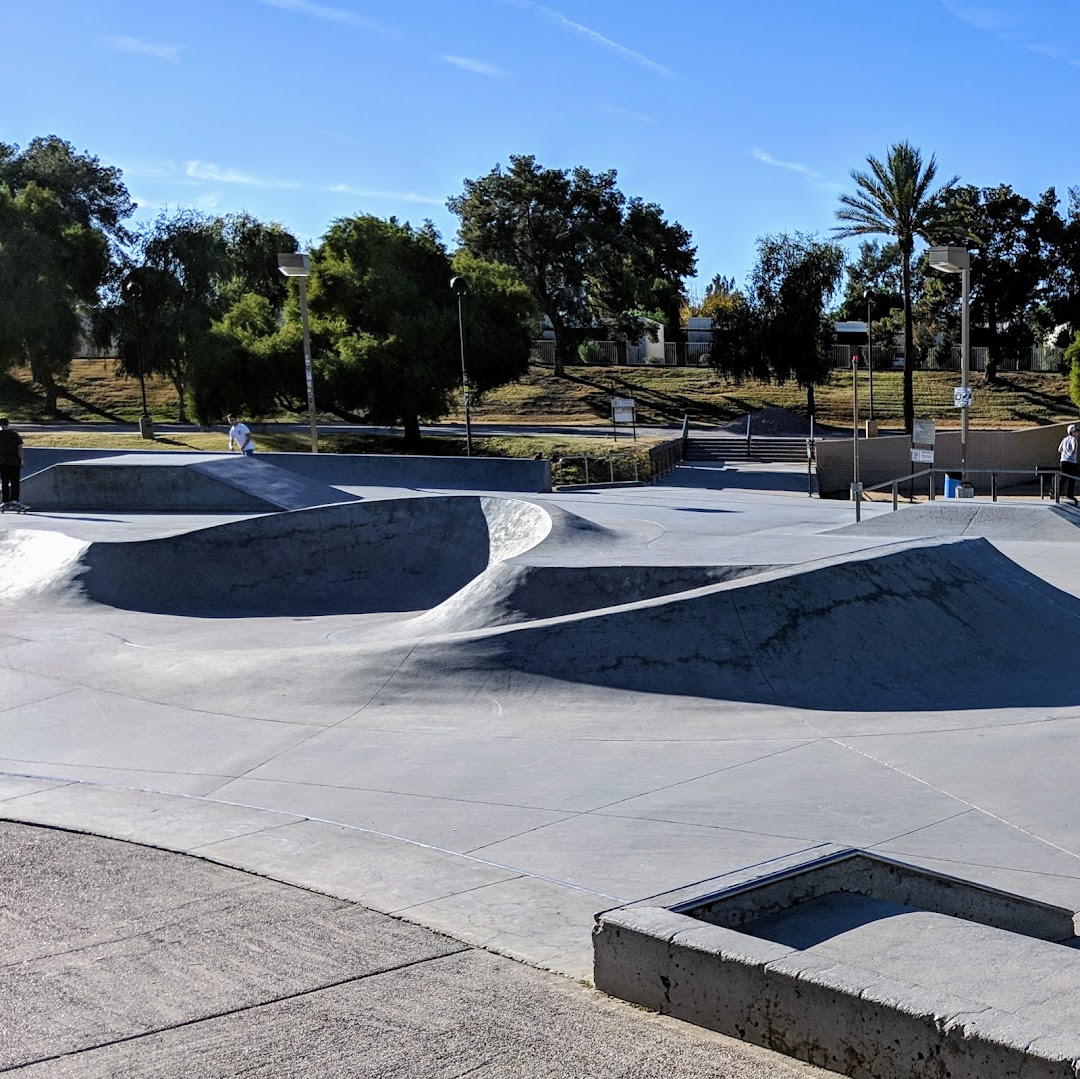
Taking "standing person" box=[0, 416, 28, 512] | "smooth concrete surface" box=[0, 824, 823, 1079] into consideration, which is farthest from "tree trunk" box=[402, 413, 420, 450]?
"smooth concrete surface" box=[0, 824, 823, 1079]

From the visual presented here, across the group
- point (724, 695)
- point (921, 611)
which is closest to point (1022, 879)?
point (724, 695)

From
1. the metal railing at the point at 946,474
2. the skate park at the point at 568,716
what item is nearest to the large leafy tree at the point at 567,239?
the metal railing at the point at 946,474

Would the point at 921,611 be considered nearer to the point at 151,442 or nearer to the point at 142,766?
the point at 142,766

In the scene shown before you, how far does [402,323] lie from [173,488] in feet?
72.7

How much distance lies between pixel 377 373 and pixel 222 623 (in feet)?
96.1

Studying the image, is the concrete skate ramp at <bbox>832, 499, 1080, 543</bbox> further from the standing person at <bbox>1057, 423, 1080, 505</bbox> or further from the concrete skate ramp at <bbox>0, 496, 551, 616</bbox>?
the standing person at <bbox>1057, 423, 1080, 505</bbox>

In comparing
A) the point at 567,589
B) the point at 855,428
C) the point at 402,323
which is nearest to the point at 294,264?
the point at 855,428

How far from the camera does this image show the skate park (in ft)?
18.4

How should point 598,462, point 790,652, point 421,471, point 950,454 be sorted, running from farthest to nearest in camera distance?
1. point 950,454
2. point 598,462
3. point 421,471
4. point 790,652

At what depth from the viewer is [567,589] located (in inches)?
482

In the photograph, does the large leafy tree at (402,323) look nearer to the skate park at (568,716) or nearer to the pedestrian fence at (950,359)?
the pedestrian fence at (950,359)

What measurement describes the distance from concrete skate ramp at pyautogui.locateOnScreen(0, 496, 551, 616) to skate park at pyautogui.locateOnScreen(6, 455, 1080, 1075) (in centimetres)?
4

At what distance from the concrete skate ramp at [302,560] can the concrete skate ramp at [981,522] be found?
492 centimetres

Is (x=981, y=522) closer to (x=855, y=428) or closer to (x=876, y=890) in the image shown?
(x=855, y=428)
